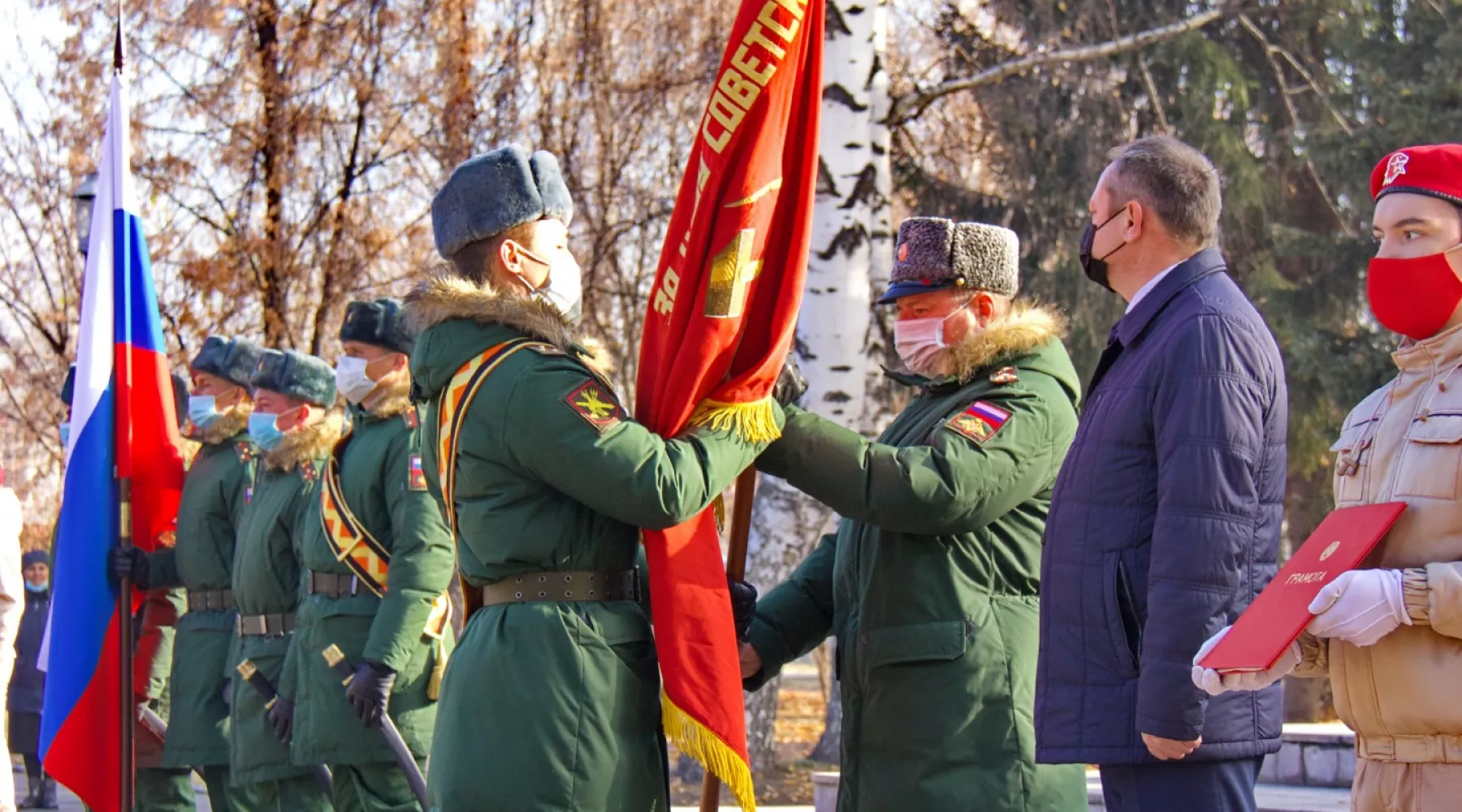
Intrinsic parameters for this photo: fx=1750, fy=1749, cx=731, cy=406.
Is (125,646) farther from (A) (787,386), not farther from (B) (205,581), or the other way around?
(A) (787,386)

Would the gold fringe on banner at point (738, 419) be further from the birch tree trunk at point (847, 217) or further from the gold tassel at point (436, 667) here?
the birch tree trunk at point (847, 217)

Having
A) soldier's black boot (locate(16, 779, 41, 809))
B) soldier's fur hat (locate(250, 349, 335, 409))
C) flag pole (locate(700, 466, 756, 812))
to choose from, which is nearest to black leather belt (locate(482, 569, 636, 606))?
flag pole (locate(700, 466, 756, 812))

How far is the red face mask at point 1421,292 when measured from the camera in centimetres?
335

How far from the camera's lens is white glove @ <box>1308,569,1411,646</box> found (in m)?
3.18

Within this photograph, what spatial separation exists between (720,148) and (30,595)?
10.6 meters

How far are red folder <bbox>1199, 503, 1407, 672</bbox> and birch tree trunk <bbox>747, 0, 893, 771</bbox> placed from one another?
689 centimetres

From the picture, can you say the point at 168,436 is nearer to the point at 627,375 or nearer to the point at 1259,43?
the point at 627,375

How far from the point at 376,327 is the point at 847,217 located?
3.76 m

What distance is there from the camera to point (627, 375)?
58.5ft

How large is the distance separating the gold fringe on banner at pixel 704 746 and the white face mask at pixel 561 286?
3.37 feet

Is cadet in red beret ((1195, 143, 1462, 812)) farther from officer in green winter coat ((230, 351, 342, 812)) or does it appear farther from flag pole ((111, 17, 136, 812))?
flag pole ((111, 17, 136, 812))

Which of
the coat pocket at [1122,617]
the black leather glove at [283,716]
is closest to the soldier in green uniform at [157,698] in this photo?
the black leather glove at [283,716]

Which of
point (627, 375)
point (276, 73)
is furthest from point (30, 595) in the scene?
point (627, 375)

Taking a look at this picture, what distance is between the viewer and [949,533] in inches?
176
